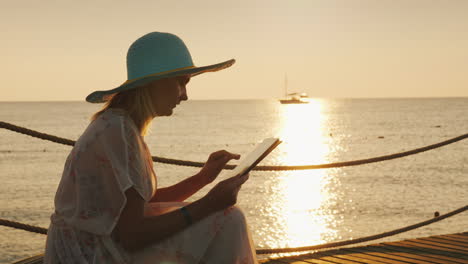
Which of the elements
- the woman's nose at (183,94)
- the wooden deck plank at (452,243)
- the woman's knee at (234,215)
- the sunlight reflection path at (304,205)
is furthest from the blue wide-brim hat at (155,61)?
the sunlight reflection path at (304,205)

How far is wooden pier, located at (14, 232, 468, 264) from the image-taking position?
4809 mm

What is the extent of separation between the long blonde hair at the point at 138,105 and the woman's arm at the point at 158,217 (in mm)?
296

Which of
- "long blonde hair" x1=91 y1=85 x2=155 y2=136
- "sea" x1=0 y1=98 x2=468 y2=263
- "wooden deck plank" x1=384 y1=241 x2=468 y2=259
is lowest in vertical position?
"sea" x1=0 y1=98 x2=468 y2=263

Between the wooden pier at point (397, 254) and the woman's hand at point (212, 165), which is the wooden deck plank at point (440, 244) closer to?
the wooden pier at point (397, 254)

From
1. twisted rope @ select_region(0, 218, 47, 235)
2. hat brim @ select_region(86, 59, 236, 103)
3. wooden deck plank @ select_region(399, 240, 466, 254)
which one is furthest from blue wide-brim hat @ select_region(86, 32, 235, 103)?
wooden deck plank @ select_region(399, 240, 466, 254)

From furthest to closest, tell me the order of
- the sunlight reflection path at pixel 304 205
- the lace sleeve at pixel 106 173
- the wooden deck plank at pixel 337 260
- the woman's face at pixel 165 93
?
the sunlight reflection path at pixel 304 205, the wooden deck plank at pixel 337 260, the woman's face at pixel 165 93, the lace sleeve at pixel 106 173

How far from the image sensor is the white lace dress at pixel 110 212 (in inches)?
89.9

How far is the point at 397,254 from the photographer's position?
5.01 meters

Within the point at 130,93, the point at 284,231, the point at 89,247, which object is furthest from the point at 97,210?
the point at 284,231

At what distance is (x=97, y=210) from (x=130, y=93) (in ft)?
1.53

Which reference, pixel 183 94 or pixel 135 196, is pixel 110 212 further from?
pixel 183 94

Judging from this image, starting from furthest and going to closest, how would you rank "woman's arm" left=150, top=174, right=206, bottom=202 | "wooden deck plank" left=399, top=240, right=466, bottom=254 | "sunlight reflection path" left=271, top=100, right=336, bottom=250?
1. "sunlight reflection path" left=271, top=100, right=336, bottom=250
2. "wooden deck plank" left=399, top=240, right=466, bottom=254
3. "woman's arm" left=150, top=174, right=206, bottom=202

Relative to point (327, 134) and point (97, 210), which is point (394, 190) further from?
point (327, 134)

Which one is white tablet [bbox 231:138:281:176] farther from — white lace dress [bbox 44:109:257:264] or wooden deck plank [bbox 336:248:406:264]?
wooden deck plank [bbox 336:248:406:264]
